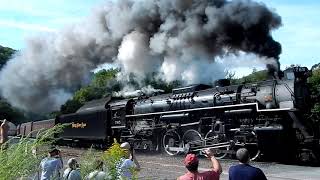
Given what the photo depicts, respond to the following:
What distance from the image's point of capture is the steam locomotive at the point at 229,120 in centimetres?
1691

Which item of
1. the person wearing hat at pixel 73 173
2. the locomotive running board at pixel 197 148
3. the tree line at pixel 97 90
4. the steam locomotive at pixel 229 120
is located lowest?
the person wearing hat at pixel 73 173

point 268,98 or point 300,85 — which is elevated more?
point 300,85

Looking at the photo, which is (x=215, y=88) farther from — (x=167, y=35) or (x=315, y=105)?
(x=167, y=35)

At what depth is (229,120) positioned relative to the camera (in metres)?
19.0

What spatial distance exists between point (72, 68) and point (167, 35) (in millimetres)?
6259

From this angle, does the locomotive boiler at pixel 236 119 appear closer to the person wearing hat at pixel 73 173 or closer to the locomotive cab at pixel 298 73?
the locomotive cab at pixel 298 73

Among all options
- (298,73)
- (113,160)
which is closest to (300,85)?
(298,73)

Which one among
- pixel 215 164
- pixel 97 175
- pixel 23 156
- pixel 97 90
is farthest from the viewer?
pixel 97 90

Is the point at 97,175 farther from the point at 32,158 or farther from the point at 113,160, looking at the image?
the point at 32,158

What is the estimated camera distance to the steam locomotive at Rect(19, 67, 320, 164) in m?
16.9

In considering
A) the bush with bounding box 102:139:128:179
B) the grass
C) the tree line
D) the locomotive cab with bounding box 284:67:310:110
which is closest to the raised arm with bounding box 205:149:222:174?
the grass

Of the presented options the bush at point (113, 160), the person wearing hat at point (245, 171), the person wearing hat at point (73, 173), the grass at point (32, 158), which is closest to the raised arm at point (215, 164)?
the person wearing hat at point (245, 171)

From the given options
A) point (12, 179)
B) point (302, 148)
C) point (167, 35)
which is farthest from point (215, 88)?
point (12, 179)

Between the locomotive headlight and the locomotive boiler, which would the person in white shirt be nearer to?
the locomotive boiler
